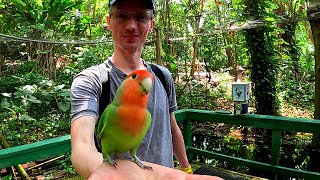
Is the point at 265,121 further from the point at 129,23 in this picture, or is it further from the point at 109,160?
the point at 109,160

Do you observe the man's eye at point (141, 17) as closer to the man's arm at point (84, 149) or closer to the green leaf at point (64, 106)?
the man's arm at point (84, 149)

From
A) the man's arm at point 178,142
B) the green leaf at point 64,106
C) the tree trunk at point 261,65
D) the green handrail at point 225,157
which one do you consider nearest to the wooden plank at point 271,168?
the green handrail at point 225,157

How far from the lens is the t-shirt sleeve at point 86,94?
1.06m

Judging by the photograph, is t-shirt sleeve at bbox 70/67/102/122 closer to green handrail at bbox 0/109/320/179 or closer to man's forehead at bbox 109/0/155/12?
man's forehead at bbox 109/0/155/12

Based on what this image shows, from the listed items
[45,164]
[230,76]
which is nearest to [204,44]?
[230,76]

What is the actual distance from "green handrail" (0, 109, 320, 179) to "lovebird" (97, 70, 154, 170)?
99cm

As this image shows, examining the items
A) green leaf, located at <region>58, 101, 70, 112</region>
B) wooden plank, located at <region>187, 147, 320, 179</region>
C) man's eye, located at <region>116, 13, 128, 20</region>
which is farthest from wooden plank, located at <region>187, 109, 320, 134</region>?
man's eye, located at <region>116, 13, 128, 20</region>

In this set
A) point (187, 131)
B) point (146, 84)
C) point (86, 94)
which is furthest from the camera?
point (187, 131)

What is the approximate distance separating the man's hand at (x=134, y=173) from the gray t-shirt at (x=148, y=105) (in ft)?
0.82

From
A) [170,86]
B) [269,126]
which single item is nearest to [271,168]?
[269,126]

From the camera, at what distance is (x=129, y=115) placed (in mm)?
917

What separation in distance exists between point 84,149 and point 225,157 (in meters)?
2.21

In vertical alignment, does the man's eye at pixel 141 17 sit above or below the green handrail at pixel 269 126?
above

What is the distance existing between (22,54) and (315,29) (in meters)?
5.56
